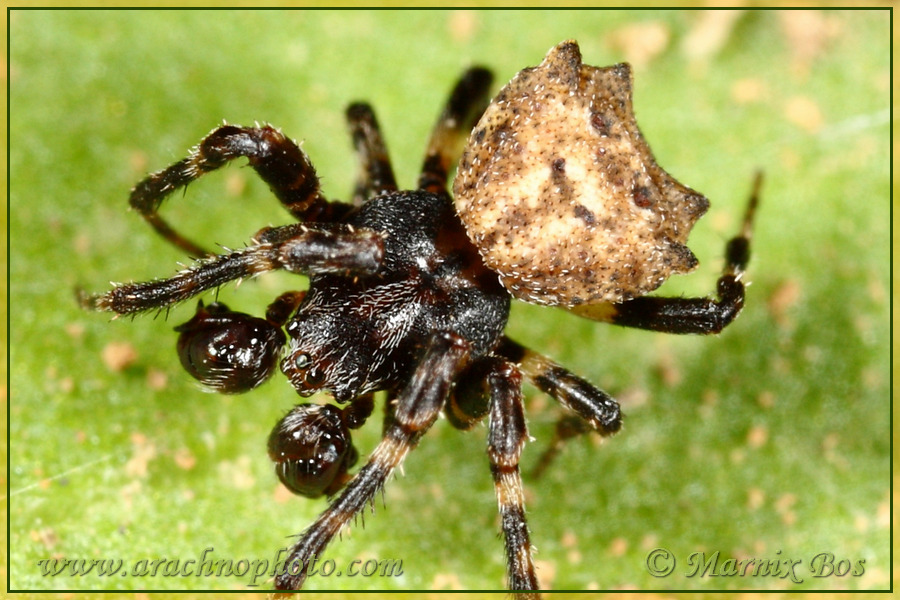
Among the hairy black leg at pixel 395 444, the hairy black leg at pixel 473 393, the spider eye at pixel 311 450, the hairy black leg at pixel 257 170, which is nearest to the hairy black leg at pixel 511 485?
the hairy black leg at pixel 473 393

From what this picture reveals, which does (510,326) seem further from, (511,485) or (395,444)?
(395,444)

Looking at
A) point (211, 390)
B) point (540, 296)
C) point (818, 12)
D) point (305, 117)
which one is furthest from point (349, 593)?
point (818, 12)

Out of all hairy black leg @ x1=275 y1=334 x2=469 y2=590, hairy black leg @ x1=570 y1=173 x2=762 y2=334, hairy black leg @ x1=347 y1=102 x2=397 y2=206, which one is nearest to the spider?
hairy black leg @ x1=275 y1=334 x2=469 y2=590

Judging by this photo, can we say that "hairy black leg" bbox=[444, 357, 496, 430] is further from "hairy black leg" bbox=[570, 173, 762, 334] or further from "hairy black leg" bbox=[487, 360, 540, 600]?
"hairy black leg" bbox=[570, 173, 762, 334]

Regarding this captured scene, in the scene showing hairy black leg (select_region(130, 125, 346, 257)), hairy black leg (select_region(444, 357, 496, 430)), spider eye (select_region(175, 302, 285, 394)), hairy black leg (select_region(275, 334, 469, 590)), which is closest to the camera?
hairy black leg (select_region(275, 334, 469, 590))

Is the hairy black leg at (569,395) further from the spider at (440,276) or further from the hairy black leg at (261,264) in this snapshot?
the hairy black leg at (261,264)

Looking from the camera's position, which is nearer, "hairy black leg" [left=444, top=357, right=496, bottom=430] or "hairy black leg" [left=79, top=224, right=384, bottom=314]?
"hairy black leg" [left=79, top=224, right=384, bottom=314]
